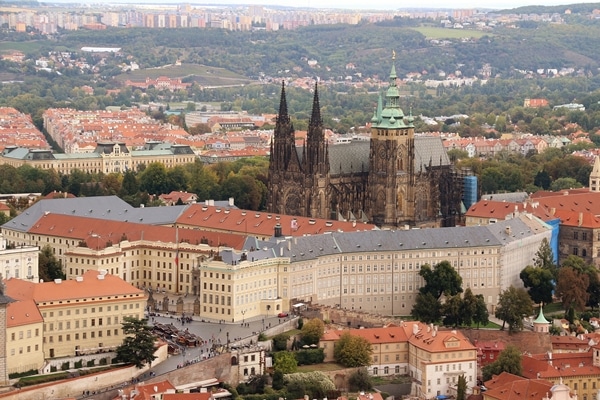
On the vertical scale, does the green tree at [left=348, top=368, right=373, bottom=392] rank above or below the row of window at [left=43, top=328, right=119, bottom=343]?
below

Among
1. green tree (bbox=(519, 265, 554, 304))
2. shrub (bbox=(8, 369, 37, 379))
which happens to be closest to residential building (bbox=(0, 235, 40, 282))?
shrub (bbox=(8, 369, 37, 379))

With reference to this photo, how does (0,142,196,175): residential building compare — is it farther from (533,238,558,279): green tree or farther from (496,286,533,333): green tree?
(496,286,533,333): green tree

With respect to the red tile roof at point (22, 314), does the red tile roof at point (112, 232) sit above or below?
below

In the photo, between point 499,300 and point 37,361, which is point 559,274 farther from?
point 37,361

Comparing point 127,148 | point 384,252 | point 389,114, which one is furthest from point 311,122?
point 127,148

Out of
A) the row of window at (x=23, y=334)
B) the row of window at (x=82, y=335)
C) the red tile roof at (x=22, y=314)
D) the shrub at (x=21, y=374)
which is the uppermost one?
the red tile roof at (x=22, y=314)

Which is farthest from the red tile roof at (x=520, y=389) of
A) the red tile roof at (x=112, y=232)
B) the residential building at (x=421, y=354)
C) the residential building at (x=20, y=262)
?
the residential building at (x=20, y=262)

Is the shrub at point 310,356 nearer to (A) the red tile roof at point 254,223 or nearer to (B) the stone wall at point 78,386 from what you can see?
(B) the stone wall at point 78,386
